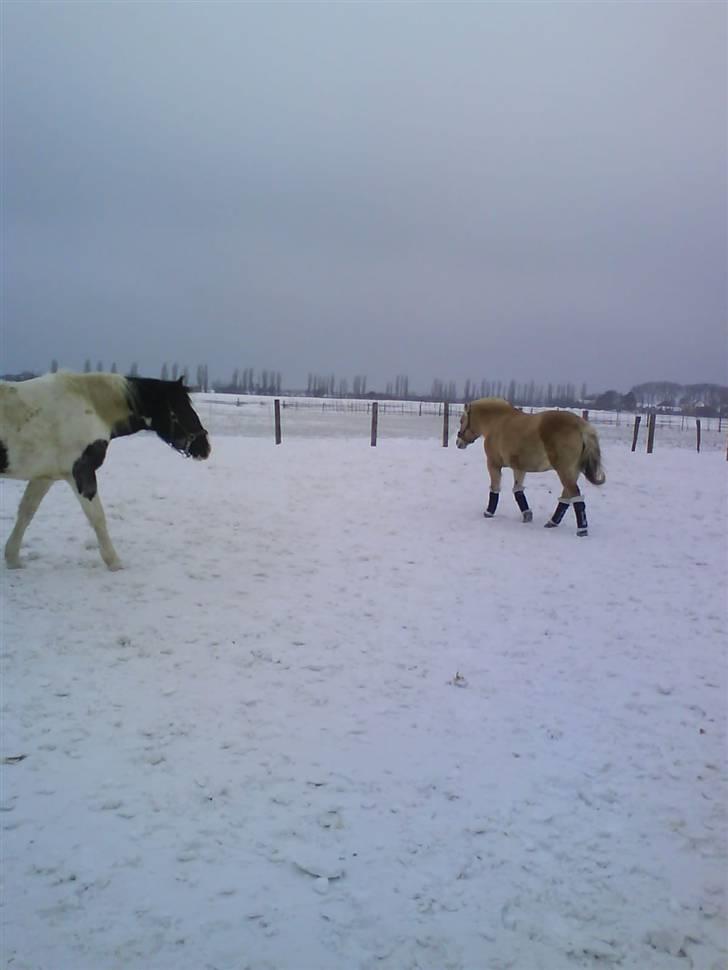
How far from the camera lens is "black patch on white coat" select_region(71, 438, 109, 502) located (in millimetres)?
5926

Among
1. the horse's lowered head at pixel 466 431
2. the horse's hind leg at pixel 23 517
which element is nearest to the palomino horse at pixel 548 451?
the horse's lowered head at pixel 466 431

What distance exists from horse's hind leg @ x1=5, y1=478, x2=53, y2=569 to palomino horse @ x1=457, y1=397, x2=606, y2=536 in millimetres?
5961

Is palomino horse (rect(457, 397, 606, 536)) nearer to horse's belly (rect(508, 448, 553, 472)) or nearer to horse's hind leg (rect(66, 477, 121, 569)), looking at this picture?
horse's belly (rect(508, 448, 553, 472))

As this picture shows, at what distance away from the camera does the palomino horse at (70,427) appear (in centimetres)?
575

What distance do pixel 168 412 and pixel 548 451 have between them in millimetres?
5063

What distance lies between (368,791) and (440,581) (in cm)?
347

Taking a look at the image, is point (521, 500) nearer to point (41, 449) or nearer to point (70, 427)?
point (70, 427)

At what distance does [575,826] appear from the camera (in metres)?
2.87

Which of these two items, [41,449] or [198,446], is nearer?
[41,449]

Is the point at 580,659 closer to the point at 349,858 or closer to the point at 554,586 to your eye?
the point at 554,586

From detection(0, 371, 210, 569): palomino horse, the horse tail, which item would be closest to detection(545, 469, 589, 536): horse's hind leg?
the horse tail


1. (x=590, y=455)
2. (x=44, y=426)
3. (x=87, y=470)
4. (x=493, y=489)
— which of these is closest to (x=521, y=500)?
(x=493, y=489)

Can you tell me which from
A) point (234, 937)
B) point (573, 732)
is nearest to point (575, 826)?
point (573, 732)

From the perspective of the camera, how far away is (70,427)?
593 centimetres
